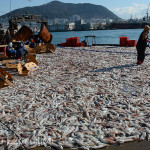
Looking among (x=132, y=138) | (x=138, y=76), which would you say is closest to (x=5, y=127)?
(x=132, y=138)

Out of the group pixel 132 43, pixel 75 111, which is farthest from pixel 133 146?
pixel 132 43

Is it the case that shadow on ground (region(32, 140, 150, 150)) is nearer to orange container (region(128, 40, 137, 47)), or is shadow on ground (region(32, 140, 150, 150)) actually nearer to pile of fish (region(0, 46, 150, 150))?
pile of fish (region(0, 46, 150, 150))

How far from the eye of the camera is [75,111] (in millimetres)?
5699

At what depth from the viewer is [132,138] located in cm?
427

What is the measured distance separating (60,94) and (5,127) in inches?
105

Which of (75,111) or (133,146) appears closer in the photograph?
(133,146)

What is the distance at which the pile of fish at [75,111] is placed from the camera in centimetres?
430

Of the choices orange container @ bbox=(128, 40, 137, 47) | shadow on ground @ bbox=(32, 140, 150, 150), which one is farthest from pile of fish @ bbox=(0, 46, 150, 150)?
orange container @ bbox=(128, 40, 137, 47)

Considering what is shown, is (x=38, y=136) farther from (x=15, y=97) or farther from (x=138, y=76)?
(x=138, y=76)

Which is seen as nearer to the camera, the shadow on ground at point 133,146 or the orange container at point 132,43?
the shadow on ground at point 133,146

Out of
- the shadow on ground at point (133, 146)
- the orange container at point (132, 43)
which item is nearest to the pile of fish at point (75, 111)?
the shadow on ground at point (133, 146)

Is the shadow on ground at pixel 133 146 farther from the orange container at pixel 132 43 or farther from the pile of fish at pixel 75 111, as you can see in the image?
the orange container at pixel 132 43

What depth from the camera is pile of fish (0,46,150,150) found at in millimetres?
4305

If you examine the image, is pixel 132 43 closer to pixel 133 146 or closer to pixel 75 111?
pixel 75 111
